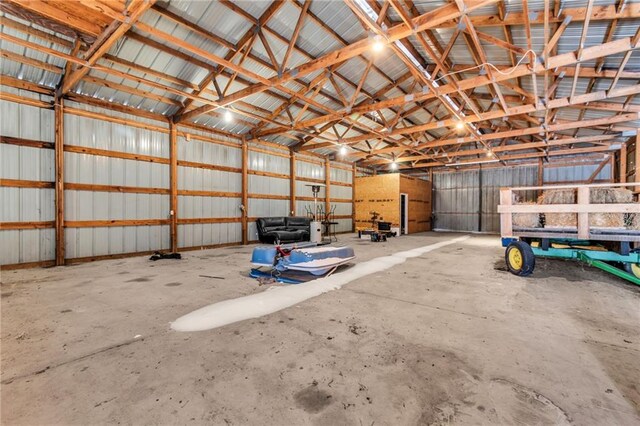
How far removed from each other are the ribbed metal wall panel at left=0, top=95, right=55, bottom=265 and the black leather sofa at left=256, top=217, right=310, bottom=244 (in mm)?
5891

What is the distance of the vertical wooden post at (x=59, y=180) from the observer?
657 centimetres

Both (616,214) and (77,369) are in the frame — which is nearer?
(77,369)

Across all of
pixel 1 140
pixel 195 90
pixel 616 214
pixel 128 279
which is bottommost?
pixel 128 279

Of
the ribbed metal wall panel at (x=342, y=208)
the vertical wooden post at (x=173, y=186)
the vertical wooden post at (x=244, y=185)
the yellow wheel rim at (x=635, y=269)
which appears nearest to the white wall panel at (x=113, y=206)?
the vertical wooden post at (x=173, y=186)

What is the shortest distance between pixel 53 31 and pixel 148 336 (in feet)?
21.2

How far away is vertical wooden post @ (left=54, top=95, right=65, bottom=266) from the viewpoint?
657 cm

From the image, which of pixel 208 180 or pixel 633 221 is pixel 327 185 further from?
pixel 633 221

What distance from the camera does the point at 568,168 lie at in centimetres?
1407

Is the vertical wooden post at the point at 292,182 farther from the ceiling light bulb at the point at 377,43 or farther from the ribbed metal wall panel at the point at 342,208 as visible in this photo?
the ceiling light bulb at the point at 377,43

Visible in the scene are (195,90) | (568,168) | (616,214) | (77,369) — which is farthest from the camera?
(568,168)

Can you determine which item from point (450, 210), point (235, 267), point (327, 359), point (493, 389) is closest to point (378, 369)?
point (327, 359)

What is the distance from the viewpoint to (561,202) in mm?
5305

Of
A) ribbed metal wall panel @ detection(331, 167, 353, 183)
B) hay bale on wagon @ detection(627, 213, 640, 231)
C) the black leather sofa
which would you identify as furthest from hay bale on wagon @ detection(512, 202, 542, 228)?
ribbed metal wall panel @ detection(331, 167, 353, 183)

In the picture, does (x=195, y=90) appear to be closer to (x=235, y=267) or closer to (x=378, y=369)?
(x=235, y=267)
